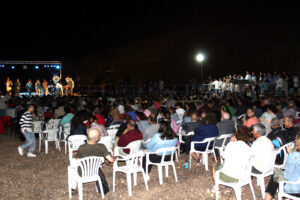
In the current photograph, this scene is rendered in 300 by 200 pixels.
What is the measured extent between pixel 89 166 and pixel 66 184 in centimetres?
134

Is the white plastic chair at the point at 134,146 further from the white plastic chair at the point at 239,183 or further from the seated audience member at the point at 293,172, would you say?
the seated audience member at the point at 293,172

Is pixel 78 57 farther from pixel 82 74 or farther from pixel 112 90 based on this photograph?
pixel 112 90

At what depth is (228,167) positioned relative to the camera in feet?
12.4

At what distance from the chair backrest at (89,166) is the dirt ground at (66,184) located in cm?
58

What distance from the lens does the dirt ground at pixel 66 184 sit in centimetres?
448

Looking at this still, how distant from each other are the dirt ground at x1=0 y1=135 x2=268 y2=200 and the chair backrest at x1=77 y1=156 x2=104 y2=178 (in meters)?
0.58

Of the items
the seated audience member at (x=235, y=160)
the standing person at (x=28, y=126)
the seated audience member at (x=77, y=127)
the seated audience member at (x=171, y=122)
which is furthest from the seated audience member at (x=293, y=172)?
the standing person at (x=28, y=126)

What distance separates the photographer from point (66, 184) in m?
5.03

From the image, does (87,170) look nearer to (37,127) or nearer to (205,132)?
(205,132)

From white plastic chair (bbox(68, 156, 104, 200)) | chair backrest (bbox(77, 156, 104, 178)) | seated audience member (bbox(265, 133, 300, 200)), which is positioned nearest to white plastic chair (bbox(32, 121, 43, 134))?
white plastic chair (bbox(68, 156, 104, 200))

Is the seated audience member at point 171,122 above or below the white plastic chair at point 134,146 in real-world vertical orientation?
above

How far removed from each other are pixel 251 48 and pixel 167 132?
1159 inches

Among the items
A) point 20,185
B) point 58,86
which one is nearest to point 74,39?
point 58,86

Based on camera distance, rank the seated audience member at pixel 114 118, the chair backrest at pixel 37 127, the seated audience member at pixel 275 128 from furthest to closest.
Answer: the chair backrest at pixel 37 127
the seated audience member at pixel 114 118
the seated audience member at pixel 275 128
